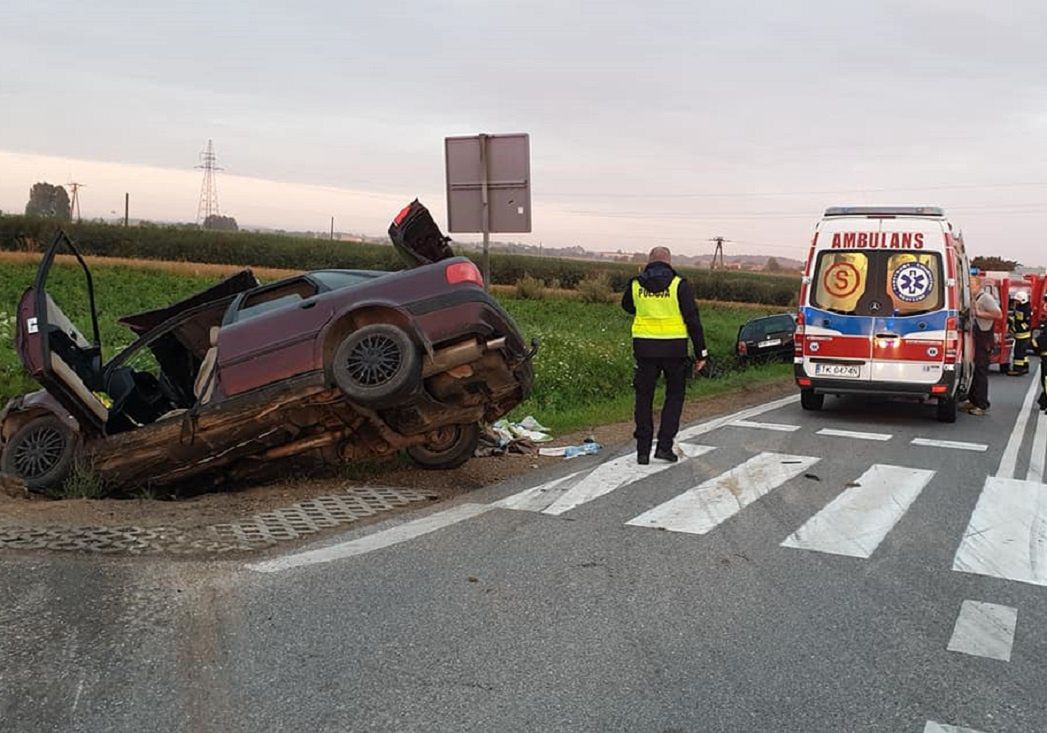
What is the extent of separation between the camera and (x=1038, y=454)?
30.6ft

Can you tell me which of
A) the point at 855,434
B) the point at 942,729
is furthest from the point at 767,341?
the point at 942,729

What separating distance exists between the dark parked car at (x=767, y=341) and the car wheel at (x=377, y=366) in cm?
1524

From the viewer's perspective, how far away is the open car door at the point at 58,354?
6410 mm

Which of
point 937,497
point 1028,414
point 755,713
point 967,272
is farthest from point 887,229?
point 755,713

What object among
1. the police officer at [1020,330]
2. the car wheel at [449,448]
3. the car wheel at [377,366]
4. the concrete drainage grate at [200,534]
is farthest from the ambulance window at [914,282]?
the police officer at [1020,330]

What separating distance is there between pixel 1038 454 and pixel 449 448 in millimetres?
6073

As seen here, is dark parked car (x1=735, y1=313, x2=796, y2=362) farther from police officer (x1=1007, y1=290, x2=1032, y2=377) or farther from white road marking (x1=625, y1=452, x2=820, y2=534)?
white road marking (x1=625, y1=452, x2=820, y2=534)

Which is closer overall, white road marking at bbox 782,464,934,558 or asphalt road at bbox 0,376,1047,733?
asphalt road at bbox 0,376,1047,733

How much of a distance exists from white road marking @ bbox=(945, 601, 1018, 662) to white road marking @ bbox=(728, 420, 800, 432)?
6.13 m

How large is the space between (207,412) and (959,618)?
16.2 ft

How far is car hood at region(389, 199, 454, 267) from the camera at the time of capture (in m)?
7.05

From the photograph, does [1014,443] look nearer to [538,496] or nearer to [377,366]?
[538,496]

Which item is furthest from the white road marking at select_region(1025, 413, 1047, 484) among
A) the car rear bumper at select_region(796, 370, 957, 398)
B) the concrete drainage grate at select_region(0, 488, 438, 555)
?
the concrete drainage grate at select_region(0, 488, 438, 555)

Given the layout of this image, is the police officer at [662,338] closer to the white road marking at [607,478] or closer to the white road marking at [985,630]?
the white road marking at [607,478]
